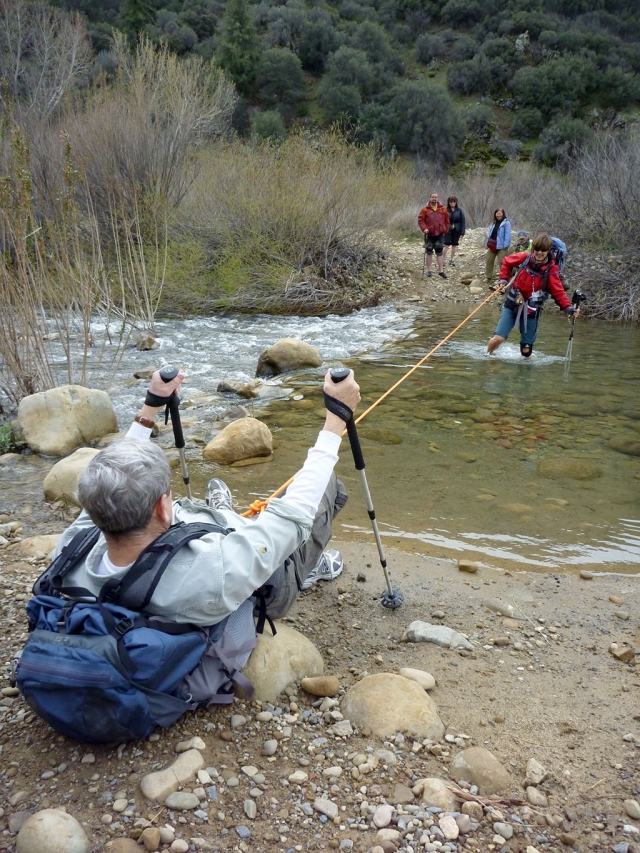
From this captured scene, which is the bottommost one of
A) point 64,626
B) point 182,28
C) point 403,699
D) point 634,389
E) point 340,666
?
point 634,389

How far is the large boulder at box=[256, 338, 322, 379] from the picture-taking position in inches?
378

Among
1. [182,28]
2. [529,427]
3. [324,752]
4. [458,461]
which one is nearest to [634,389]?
[529,427]

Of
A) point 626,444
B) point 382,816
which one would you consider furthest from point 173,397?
point 626,444

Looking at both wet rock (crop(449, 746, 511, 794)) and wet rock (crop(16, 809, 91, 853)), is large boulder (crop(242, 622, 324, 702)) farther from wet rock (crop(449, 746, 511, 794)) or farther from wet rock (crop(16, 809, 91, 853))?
wet rock (crop(16, 809, 91, 853))

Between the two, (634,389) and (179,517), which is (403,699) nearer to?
(179,517)

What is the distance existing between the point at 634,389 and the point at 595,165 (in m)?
8.17

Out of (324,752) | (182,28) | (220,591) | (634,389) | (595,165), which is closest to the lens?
(220,591)

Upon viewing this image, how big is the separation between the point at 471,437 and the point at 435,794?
4838 millimetres

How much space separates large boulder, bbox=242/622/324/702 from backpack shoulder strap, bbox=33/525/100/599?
81cm

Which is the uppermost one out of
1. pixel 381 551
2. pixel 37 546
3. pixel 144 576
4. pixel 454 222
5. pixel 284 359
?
pixel 144 576

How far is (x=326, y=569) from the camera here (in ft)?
12.8

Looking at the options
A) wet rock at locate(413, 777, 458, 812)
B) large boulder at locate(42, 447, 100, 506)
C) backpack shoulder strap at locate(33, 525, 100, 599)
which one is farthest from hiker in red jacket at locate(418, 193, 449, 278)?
wet rock at locate(413, 777, 458, 812)

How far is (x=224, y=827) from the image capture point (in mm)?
2061

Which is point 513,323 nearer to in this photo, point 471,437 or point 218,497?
point 471,437
